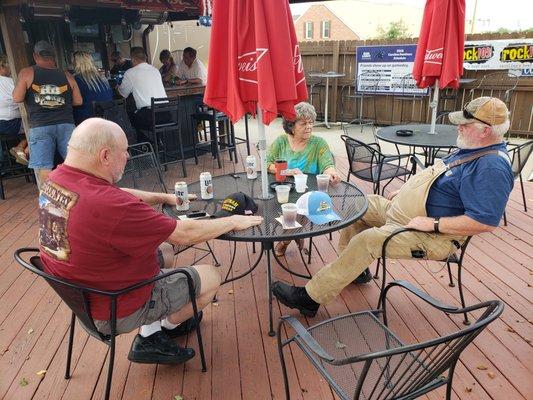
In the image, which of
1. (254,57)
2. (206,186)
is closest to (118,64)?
(206,186)

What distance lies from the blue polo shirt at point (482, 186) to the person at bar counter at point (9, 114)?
195 inches

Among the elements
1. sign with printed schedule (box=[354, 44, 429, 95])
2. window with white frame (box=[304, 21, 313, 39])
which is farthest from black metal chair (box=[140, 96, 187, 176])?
window with white frame (box=[304, 21, 313, 39])

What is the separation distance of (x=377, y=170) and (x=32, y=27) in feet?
22.4

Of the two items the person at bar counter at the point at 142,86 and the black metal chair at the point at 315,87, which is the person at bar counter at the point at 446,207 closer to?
the person at bar counter at the point at 142,86

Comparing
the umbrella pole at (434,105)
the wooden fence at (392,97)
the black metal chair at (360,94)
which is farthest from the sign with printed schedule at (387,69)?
the umbrella pole at (434,105)

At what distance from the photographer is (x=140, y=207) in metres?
1.54

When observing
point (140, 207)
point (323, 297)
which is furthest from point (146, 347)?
point (323, 297)

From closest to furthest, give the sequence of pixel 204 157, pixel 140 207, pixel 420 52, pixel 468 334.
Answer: pixel 468 334, pixel 140 207, pixel 420 52, pixel 204 157

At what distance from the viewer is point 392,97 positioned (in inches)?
352

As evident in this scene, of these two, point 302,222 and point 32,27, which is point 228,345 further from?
point 32,27

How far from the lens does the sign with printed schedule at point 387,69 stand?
8.39 metres

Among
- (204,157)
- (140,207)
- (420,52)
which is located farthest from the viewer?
(204,157)

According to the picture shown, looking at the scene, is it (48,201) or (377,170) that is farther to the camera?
(377,170)

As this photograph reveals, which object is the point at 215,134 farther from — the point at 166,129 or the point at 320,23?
the point at 320,23
